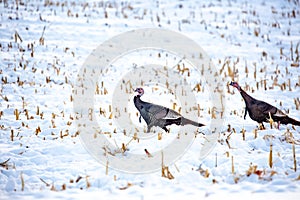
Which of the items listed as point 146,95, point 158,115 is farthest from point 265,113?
point 146,95

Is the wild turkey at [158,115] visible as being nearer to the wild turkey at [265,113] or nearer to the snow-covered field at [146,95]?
the snow-covered field at [146,95]

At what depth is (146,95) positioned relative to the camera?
834cm

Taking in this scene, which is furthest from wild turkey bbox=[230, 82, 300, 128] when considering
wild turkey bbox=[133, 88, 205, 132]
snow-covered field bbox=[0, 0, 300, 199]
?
wild turkey bbox=[133, 88, 205, 132]

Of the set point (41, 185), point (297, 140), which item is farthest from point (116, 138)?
point (297, 140)

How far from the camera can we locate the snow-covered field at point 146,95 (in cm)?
390

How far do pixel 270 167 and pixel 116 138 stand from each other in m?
2.31

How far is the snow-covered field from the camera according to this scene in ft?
12.8

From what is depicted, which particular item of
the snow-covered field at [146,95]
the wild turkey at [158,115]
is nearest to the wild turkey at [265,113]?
the snow-covered field at [146,95]

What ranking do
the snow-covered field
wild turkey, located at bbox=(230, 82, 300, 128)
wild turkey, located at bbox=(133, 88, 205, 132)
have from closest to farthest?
the snow-covered field, wild turkey, located at bbox=(133, 88, 205, 132), wild turkey, located at bbox=(230, 82, 300, 128)

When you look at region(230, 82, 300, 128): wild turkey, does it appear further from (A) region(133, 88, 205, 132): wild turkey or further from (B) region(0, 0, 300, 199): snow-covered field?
(A) region(133, 88, 205, 132): wild turkey

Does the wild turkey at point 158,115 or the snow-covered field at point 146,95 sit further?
the wild turkey at point 158,115

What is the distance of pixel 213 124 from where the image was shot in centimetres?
617

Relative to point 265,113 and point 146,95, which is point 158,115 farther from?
→ point 146,95

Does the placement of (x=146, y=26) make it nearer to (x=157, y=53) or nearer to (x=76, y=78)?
(x=157, y=53)
